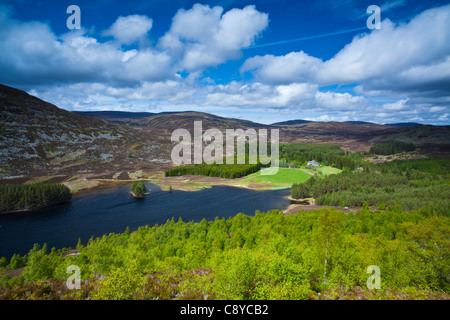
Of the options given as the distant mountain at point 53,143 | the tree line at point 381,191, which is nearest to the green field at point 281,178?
the tree line at point 381,191

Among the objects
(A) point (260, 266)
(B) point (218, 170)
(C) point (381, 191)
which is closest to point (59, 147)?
(B) point (218, 170)

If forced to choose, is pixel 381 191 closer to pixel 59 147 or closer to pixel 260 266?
pixel 260 266

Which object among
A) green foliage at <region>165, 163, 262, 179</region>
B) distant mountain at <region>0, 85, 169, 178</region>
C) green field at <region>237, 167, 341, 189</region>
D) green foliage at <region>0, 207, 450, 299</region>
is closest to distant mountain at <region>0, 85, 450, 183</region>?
distant mountain at <region>0, 85, 169, 178</region>

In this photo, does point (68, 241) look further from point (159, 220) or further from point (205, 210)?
point (205, 210)

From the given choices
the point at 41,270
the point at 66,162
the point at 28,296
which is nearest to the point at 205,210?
the point at 41,270

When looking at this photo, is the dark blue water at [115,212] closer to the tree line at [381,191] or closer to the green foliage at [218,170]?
the tree line at [381,191]

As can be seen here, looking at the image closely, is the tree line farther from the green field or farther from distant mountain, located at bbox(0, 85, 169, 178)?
distant mountain, located at bbox(0, 85, 169, 178)
